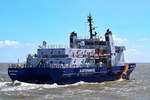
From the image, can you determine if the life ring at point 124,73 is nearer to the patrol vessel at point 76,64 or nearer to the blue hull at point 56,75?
the patrol vessel at point 76,64

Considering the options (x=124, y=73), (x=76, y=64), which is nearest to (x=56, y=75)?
(x=76, y=64)

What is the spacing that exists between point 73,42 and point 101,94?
657 inches

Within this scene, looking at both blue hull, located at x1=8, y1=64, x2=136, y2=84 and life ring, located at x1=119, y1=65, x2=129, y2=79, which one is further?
life ring, located at x1=119, y1=65, x2=129, y2=79

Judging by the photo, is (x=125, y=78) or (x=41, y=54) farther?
(x=125, y=78)

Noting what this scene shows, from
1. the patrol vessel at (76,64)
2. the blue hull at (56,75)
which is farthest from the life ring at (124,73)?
the blue hull at (56,75)

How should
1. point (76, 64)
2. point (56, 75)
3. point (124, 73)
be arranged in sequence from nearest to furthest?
point (56, 75) < point (76, 64) < point (124, 73)

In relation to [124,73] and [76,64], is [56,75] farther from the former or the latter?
[124,73]

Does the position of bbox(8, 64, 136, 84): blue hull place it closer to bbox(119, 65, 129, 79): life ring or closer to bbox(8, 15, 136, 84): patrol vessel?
bbox(8, 15, 136, 84): patrol vessel

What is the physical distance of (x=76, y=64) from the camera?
41.8 metres

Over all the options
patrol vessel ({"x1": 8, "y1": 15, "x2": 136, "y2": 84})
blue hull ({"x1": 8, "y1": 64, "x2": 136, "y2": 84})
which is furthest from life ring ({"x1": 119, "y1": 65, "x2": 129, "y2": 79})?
blue hull ({"x1": 8, "y1": 64, "x2": 136, "y2": 84})

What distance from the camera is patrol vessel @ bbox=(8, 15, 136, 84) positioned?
38.7 m

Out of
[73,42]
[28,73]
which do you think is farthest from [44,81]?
[73,42]

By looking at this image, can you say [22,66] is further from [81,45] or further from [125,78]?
[125,78]

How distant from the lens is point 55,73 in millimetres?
37594
